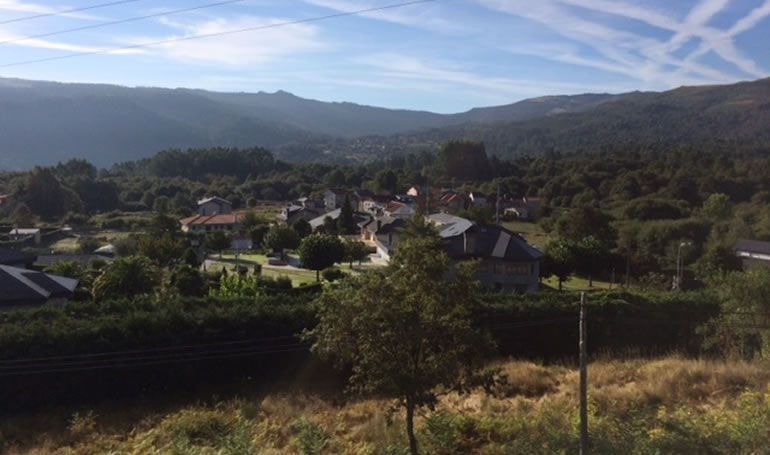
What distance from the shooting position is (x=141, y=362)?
1244cm

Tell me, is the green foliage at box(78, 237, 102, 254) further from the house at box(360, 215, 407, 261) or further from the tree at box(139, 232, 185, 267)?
the house at box(360, 215, 407, 261)

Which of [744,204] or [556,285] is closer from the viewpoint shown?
[556,285]

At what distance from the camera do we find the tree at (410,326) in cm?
677

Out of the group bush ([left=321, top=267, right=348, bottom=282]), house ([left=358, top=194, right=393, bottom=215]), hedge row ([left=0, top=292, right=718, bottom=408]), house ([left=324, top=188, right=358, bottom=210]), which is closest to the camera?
hedge row ([left=0, top=292, right=718, bottom=408])

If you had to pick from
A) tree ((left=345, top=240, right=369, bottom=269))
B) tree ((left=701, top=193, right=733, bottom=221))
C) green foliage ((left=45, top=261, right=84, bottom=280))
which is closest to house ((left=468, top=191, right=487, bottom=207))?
tree ((left=701, top=193, right=733, bottom=221))

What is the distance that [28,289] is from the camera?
1766 centimetres

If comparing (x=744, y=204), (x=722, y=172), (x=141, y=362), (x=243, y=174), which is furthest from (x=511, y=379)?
(x=243, y=174)

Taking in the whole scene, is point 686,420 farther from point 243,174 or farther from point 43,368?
point 243,174

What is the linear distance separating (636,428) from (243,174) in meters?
101

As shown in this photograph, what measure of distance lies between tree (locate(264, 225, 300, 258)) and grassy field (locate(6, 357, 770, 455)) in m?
23.4

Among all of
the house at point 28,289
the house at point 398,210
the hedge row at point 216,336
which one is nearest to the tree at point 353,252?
the house at point 28,289

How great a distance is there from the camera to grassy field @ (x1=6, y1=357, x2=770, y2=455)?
6934 mm

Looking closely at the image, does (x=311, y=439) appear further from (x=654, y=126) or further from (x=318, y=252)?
(x=654, y=126)

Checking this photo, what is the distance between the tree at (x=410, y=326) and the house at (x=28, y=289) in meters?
13.7
